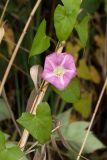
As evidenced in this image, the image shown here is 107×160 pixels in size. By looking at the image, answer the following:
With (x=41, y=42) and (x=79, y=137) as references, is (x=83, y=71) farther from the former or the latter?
(x=41, y=42)

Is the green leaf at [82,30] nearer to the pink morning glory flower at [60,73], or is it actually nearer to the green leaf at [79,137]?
the pink morning glory flower at [60,73]

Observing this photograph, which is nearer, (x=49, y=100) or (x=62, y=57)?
(x=62, y=57)

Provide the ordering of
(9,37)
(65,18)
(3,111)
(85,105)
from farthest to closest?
(85,105) < (9,37) < (3,111) < (65,18)

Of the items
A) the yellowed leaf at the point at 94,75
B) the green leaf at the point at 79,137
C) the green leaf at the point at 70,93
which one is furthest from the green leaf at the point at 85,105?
the green leaf at the point at 70,93

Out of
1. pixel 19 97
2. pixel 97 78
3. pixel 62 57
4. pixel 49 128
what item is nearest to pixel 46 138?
pixel 49 128

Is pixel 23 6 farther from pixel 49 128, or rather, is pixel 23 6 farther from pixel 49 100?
pixel 49 128

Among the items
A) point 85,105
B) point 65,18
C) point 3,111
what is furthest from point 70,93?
point 85,105

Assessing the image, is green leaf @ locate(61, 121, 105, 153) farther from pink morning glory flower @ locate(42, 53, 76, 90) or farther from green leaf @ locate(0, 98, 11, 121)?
pink morning glory flower @ locate(42, 53, 76, 90)
